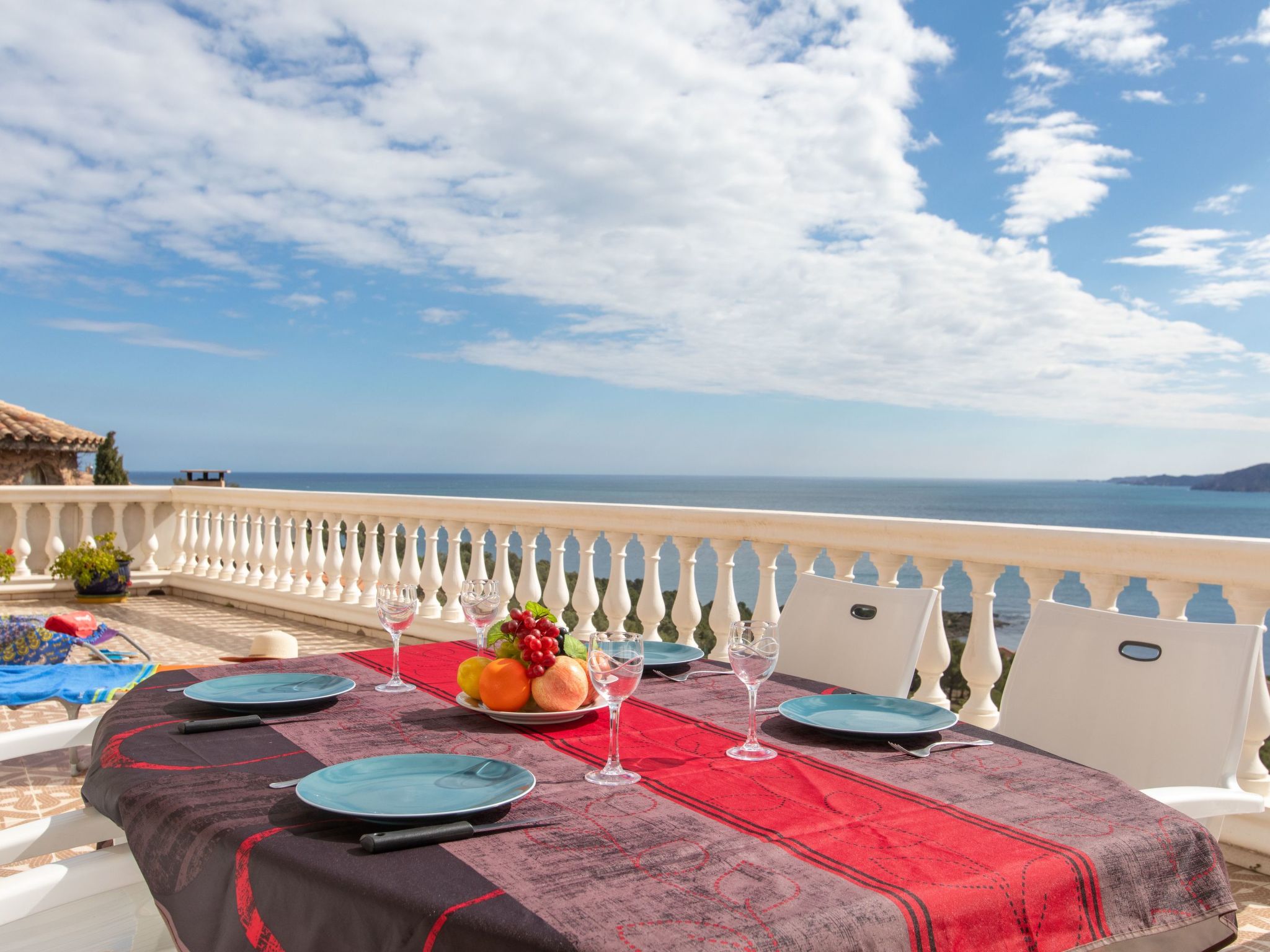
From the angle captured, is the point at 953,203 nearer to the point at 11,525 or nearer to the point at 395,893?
the point at 11,525

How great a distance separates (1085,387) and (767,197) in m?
37.3

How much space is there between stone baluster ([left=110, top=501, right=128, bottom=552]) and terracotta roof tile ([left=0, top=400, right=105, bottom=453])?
7524 mm

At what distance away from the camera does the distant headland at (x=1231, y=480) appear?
50.8m

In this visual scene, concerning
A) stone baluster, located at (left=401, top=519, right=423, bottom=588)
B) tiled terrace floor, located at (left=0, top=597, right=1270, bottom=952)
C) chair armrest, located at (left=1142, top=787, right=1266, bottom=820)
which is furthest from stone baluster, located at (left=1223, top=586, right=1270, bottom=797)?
stone baluster, located at (left=401, top=519, right=423, bottom=588)

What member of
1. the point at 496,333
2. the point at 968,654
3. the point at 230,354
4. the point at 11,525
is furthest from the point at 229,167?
the point at 230,354

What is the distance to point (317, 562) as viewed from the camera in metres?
6.86

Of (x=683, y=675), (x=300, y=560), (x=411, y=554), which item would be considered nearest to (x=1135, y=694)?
(x=683, y=675)

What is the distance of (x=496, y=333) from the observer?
45.3 metres

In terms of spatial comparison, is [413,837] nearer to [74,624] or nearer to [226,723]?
[226,723]

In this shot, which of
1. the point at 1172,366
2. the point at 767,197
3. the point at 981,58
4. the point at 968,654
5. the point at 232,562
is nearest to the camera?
the point at 968,654

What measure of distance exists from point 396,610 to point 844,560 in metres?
2.19

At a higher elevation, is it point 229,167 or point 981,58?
point 981,58

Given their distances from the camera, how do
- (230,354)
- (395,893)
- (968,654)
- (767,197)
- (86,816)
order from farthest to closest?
(230,354), (767,197), (968,654), (86,816), (395,893)

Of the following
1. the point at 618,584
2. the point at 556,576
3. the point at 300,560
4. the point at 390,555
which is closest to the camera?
the point at 618,584
